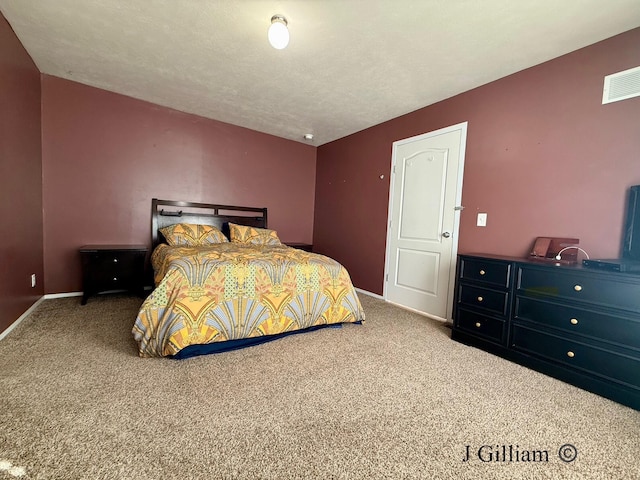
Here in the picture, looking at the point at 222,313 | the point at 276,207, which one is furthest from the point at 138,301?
the point at 276,207

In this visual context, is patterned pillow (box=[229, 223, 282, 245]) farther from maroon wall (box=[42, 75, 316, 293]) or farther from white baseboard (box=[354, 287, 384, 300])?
white baseboard (box=[354, 287, 384, 300])

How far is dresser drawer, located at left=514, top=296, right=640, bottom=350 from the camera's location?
1641 millimetres

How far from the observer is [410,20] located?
195 cm

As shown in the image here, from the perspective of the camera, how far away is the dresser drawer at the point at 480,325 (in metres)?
2.23

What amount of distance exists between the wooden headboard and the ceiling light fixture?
2708mm

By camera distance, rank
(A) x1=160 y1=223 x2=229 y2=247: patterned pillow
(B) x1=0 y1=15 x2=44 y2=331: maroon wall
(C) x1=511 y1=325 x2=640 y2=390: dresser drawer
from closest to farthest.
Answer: (C) x1=511 y1=325 x2=640 y2=390: dresser drawer < (B) x1=0 y1=15 x2=44 y2=331: maroon wall < (A) x1=160 y1=223 x2=229 y2=247: patterned pillow

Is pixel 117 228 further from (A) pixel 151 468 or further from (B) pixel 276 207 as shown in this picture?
(A) pixel 151 468

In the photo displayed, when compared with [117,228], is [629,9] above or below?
above

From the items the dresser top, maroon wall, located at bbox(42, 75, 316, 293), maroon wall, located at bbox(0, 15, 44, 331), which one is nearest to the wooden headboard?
maroon wall, located at bbox(42, 75, 316, 293)

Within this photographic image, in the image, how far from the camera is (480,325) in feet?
7.72

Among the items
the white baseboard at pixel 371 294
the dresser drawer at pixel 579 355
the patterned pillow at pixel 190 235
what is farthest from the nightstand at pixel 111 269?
the dresser drawer at pixel 579 355

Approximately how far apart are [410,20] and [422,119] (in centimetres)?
151

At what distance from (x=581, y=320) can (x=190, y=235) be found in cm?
380

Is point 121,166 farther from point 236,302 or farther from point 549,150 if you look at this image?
point 549,150
